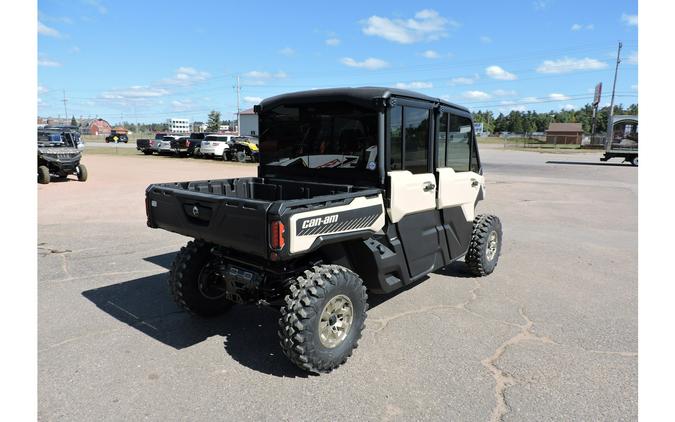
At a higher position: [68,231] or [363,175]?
[363,175]

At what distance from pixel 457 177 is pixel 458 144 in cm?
40

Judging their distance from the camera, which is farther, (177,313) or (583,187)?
(583,187)

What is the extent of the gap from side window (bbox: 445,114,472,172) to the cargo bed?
54.8 inches

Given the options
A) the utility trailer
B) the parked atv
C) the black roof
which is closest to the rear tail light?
the black roof

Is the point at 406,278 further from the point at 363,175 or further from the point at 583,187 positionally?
the point at 583,187

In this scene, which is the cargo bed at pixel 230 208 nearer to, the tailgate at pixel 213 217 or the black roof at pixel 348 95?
the tailgate at pixel 213 217

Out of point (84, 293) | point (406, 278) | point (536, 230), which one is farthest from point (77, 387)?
point (536, 230)

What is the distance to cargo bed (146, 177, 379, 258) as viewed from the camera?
124 inches

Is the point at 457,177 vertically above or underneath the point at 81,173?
underneath

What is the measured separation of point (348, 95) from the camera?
4.02 metres

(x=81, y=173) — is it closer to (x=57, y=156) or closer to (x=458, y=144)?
(x=57, y=156)

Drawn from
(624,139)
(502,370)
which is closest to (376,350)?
(502,370)

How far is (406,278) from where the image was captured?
4285 millimetres

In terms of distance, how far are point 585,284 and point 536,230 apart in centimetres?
338
